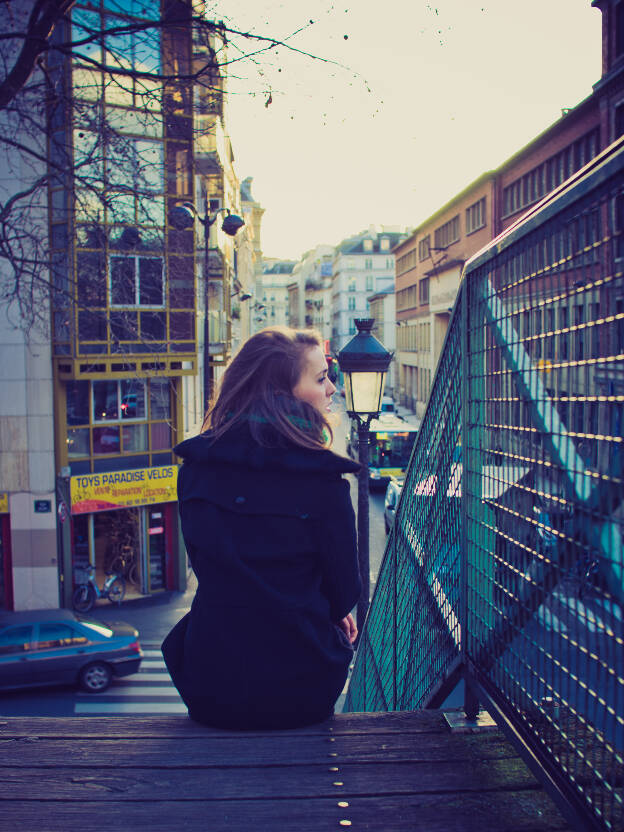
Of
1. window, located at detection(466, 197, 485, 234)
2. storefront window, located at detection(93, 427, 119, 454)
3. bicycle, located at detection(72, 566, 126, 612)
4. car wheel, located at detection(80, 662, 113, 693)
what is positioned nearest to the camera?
car wheel, located at detection(80, 662, 113, 693)

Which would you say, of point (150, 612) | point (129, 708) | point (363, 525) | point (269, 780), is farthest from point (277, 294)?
point (269, 780)

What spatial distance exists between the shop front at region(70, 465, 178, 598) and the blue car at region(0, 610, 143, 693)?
15.4 ft

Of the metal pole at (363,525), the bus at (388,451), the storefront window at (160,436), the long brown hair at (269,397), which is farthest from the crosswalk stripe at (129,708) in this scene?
the bus at (388,451)

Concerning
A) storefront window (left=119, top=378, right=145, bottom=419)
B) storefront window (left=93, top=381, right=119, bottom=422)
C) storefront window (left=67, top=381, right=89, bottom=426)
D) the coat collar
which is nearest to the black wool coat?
the coat collar

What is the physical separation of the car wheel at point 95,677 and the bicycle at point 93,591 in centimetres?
504

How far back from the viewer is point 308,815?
1.98m

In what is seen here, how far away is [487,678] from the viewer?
8.20 ft

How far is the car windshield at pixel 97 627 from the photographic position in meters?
14.1

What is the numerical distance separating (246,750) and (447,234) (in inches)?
2043

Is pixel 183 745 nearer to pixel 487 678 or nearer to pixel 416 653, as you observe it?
pixel 487 678

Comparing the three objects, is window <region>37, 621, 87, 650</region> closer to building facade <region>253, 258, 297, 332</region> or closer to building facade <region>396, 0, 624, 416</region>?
building facade <region>396, 0, 624, 416</region>

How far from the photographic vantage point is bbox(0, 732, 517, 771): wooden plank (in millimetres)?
2330

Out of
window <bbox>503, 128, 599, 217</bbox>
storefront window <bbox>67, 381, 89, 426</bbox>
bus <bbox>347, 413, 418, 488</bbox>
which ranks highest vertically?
window <bbox>503, 128, 599, 217</bbox>

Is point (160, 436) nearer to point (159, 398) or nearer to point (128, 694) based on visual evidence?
point (159, 398)
